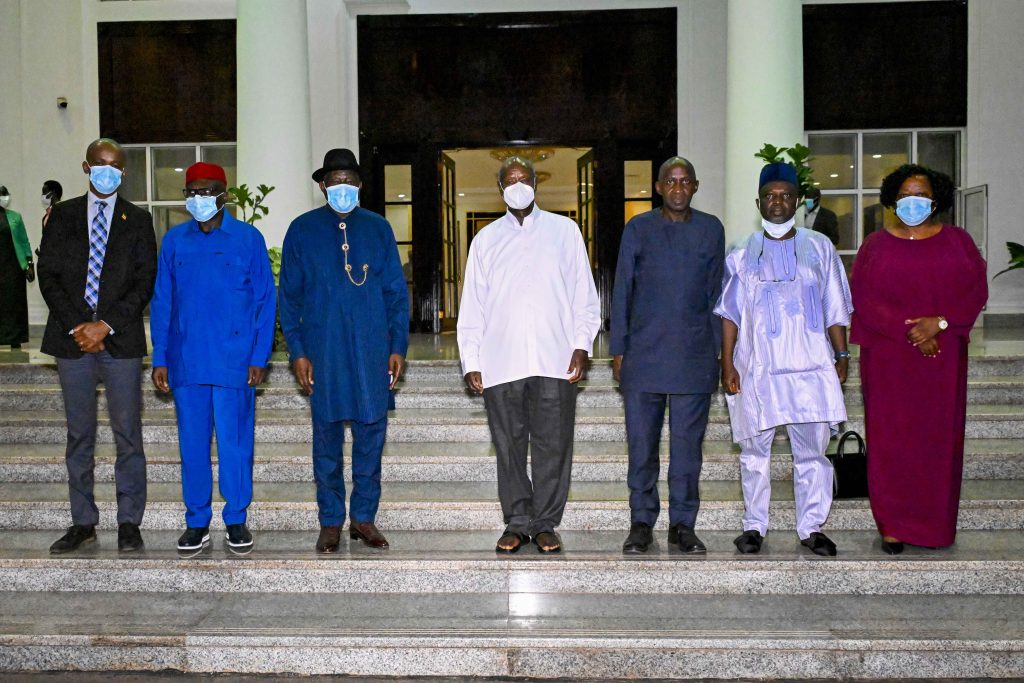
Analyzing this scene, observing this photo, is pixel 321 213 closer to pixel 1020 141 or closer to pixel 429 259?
pixel 429 259

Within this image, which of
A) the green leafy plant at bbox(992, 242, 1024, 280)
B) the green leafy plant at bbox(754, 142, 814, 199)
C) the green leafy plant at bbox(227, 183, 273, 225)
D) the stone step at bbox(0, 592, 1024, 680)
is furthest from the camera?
the green leafy plant at bbox(992, 242, 1024, 280)

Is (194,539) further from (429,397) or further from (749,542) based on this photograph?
(749,542)

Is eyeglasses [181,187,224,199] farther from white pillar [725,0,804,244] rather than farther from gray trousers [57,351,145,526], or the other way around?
white pillar [725,0,804,244]

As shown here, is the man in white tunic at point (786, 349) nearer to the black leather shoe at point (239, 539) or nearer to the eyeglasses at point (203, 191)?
the black leather shoe at point (239, 539)

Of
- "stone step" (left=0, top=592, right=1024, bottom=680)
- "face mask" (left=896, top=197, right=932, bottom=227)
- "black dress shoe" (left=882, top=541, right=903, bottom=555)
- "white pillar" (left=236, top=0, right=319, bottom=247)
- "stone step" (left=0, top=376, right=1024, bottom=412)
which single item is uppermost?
"white pillar" (left=236, top=0, right=319, bottom=247)

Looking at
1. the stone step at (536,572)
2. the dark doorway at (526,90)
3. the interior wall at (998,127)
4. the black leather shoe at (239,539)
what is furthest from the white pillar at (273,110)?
the interior wall at (998,127)

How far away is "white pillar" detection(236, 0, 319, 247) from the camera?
9.37m

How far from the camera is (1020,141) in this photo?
1205cm

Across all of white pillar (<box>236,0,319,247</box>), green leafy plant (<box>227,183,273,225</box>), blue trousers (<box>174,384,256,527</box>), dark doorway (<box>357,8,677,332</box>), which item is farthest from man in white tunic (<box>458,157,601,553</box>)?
dark doorway (<box>357,8,677,332</box>)

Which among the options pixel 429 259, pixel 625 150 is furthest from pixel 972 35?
pixel 429 259

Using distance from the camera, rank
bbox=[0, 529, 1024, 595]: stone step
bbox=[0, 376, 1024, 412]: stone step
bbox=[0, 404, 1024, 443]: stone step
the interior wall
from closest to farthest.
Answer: bbox=[0, 529, 1024, 595]: stone step, bbox=[0, 404, 1024, 443]: stone step, bbox=[0, 376, 1024, 412]: stone step, the interior wall

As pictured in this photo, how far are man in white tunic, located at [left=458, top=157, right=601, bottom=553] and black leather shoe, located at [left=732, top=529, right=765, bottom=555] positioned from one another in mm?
889

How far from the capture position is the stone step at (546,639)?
379 cm

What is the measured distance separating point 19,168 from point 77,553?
9714 mm
